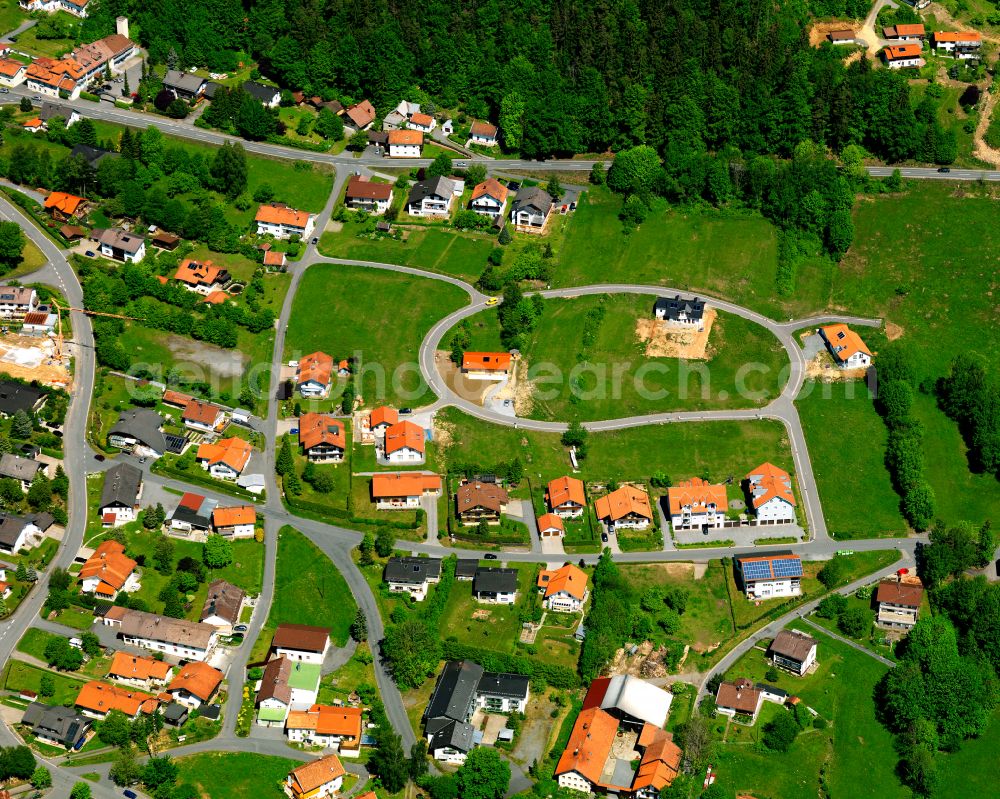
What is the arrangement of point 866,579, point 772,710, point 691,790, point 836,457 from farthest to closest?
point 836,457, point 866,579, point 772,710, point 691,790

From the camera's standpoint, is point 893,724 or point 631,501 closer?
point 893,724

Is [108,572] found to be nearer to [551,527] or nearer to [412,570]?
[412,570]

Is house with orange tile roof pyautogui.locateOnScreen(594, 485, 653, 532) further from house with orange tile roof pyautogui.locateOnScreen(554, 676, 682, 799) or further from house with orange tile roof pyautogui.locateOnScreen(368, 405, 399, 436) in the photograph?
house with orange tile roof pyautogui.locateOnScreen(368, 405, 399, 436)

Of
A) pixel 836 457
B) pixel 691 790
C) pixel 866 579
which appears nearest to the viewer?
pixel 691 790

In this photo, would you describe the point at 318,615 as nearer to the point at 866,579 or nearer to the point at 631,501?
the point at 631,501

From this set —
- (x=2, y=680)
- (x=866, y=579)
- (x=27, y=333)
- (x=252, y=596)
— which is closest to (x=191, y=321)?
(x=27, y=333)

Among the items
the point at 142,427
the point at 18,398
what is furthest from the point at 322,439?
the point at 18,398

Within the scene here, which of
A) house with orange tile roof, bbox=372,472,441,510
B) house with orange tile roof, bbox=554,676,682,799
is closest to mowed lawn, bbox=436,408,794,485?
house with orange tile roof, bbox=372,472,441,510

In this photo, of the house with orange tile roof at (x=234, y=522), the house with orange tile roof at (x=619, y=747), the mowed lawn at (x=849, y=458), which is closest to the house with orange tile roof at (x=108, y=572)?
the house with orange tile roof at (x=234, y=522)
